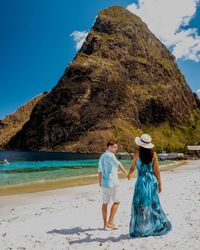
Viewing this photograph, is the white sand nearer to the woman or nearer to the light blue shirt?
the woman

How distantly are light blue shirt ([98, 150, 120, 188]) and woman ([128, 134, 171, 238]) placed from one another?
40.5 inches

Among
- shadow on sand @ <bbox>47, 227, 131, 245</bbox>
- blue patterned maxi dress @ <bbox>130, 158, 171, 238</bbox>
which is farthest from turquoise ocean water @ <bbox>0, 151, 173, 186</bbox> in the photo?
blue patterned maxi dress @ <bbox>130, 158, 171, 238</bbox>

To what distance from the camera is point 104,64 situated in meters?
199

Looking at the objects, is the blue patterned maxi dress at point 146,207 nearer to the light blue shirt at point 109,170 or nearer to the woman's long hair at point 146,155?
the woman's long hair at point 146,155

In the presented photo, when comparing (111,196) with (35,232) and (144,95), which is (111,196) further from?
(144,95)

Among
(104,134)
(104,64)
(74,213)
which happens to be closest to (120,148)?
(104,134)

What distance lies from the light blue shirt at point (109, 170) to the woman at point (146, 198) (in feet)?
3.37

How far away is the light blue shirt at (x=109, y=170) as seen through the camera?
9.57 meters

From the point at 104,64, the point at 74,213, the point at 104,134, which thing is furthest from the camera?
the point at 104,64

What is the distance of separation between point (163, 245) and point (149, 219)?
0.76 meters

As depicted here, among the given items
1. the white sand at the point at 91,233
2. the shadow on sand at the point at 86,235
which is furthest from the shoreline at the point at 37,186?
the shadow on sand at the point at 86,235

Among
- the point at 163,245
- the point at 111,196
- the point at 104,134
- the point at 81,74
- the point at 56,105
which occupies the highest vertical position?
the point at 81,74

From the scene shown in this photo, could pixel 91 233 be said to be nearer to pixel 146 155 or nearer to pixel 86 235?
pixel 86 235

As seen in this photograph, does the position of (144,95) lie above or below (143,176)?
above
